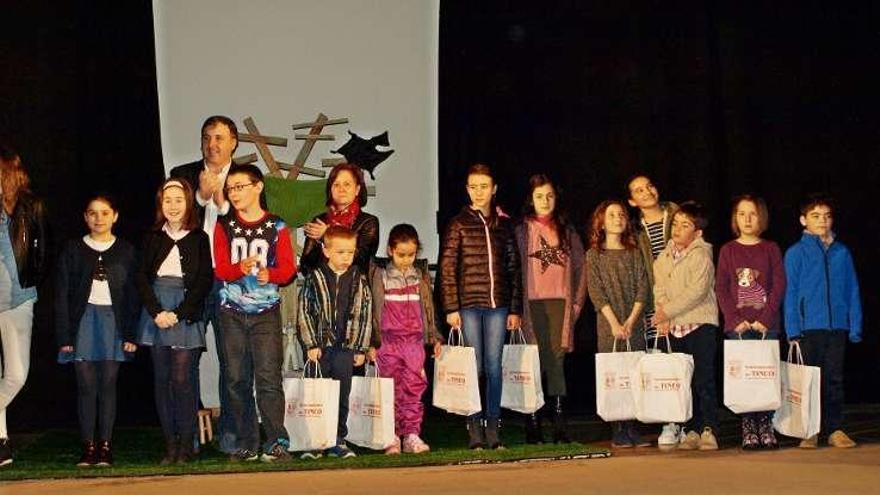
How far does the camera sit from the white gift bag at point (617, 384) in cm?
632

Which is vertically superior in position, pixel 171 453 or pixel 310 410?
pixel 310 410

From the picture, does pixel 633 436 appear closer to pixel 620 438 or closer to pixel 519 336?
pixel 620 438

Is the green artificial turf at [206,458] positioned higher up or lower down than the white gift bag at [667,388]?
lower down

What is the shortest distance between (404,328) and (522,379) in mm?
577

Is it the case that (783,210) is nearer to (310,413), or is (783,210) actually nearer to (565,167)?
→ (565,167)

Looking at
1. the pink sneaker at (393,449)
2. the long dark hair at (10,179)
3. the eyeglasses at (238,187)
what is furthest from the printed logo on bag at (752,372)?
the long dark hair at (10,179)

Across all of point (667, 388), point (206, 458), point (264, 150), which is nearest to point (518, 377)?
point (667, 388)

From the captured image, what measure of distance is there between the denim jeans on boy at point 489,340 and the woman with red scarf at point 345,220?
517 mm

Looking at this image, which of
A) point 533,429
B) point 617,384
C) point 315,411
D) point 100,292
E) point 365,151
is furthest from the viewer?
point 365,151

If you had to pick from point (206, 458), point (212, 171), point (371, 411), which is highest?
point (212, 171)

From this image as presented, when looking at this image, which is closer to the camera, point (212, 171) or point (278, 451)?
point (278, 451)

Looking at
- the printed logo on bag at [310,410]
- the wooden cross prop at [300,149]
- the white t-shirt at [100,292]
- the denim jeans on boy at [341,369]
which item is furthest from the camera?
the wooden cross prop at [300,149]

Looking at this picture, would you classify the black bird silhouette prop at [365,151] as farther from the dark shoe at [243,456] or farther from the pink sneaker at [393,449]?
the dark shoe at [243,456]

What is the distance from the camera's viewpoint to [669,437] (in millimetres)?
6445
